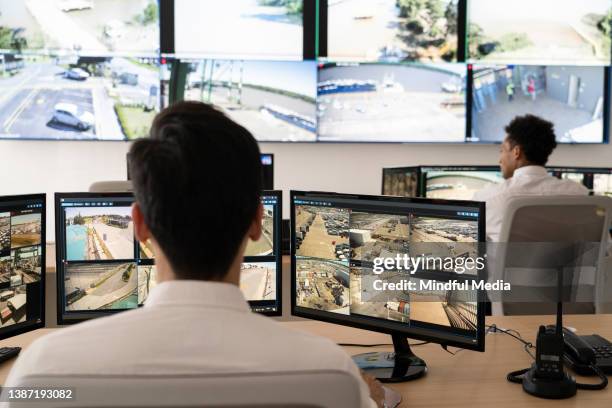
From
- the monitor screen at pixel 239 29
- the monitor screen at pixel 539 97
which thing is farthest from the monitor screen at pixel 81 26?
the monitor screen at pixel 539 97

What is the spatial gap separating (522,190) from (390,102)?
177cm

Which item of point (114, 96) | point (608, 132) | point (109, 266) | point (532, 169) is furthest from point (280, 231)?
point (608, 132)

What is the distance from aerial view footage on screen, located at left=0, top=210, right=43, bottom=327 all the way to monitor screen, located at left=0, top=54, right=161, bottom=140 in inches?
116

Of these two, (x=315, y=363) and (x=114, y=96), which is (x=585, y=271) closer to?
(x=315, y=363)

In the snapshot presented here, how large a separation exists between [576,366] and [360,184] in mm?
3360

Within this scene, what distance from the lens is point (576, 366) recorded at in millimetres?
1708

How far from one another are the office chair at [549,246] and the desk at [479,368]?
0.29m

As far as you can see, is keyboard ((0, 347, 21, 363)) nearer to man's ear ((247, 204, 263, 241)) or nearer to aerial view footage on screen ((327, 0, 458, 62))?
man's ear ((247, 204, 263, 241))

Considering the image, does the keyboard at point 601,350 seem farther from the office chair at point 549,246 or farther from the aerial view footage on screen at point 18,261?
the aerial view footage on screen at point 18,261

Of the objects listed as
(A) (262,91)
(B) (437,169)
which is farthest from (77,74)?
(B) (437,169)

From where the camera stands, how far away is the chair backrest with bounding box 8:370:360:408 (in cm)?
75

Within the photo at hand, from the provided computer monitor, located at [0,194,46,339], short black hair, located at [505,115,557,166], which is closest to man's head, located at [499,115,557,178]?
short black hair, located at [505,115,557,166]

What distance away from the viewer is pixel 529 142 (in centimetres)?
363

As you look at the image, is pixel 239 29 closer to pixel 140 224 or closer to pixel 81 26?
pixel 81 26
